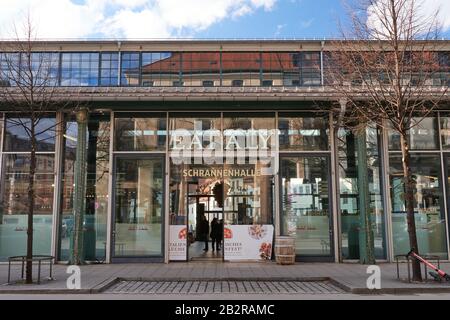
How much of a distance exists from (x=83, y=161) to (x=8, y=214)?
2.81 m

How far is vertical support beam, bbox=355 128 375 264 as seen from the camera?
42.2ft

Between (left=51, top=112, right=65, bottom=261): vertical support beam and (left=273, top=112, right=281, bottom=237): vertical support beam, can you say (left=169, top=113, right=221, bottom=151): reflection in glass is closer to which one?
(left=273, top=112, right=281, bottom=237): vertical support beam

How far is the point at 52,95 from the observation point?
11734 millimetres

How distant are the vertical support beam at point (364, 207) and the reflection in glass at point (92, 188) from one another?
296 inches

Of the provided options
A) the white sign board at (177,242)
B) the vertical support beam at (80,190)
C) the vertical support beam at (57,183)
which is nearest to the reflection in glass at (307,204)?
the white sign board at (177,242)

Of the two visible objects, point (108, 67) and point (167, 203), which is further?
point (108, 67)

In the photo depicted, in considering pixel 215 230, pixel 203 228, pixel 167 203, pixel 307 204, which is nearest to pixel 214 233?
pixel 215 230

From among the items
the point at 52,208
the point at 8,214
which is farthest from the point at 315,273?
the point at 8,214

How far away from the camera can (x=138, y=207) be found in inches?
541

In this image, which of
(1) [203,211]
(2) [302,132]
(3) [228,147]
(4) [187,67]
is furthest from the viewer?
(4) [187,67]

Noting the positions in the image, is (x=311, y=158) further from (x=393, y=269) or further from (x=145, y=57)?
(x=145, y=57)

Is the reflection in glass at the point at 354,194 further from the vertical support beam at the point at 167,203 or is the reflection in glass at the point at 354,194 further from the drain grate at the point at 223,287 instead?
the vertical support beam at the point at 167,203

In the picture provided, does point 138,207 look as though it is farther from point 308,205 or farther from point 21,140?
point 308,205

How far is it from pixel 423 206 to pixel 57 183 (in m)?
11.1
